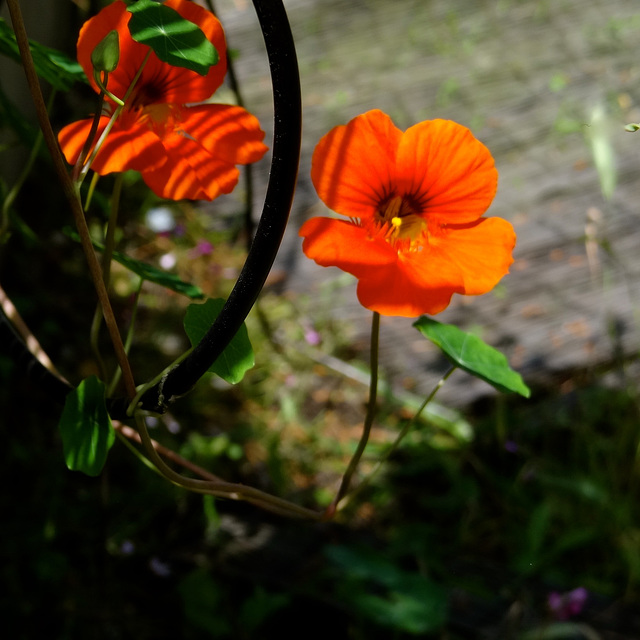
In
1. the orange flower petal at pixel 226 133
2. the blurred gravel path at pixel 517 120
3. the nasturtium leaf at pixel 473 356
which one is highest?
the blurred gravel path at pixel 517 120

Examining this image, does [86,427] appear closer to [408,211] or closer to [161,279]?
[161,279]

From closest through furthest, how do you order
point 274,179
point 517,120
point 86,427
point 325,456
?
point 274,179 < point 86,427 < point 325,456 < point 517,120

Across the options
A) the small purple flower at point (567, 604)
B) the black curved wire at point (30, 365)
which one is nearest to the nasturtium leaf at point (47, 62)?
the black curved wire at point (30, 365)

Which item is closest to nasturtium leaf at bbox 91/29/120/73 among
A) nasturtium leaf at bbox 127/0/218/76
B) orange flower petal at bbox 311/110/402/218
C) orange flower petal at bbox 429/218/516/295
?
nasturtium leaf at bbox 127/0/218/76

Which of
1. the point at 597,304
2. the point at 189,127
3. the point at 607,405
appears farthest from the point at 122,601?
the point at 597,304

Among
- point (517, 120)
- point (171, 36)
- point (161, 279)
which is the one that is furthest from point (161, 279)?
point (517, 120)

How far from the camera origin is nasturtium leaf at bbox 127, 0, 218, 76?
0.41 metres

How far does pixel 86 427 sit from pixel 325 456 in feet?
3.22

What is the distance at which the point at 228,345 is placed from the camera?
485 mm

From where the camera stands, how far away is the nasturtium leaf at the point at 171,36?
41cm

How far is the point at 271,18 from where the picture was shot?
354 mm

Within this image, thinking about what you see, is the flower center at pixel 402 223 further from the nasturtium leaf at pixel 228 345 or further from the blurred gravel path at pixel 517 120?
the blurred gravel path at pixel 517 120

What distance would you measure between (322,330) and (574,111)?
976 millimetres

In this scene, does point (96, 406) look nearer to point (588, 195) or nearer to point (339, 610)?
point (339, 610)
